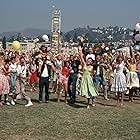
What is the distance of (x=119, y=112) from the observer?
13656 millimetres

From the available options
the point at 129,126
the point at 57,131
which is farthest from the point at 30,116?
the point at 129,126

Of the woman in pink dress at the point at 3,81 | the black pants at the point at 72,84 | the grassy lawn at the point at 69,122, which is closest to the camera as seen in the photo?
the grassy lawn at the point at 69,122

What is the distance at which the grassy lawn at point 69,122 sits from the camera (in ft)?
33.4

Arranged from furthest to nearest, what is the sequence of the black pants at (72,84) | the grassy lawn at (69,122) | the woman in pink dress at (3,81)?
the black pants at (72,84)
the woman in pink dress at (3,81)
the grassy lawn at (69,122)

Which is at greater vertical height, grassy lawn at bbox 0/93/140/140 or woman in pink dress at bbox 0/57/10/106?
woman in pink dress at bbox 0/57/10/106

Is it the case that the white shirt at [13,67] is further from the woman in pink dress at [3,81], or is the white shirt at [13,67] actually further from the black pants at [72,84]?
the black pants at [72,84]

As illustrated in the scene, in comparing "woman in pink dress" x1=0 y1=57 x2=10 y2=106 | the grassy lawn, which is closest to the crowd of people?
"woman in pink dress" x1=0 y1=57 x2=10 y2=106

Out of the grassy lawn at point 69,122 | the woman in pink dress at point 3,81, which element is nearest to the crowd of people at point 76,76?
the woman in pink dress at point 3,81

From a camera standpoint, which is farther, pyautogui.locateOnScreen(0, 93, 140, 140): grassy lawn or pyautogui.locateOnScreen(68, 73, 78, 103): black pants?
pyautogui.locateOnScreen(68, 73, 78, 103): black pants

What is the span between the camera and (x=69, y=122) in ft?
38.8

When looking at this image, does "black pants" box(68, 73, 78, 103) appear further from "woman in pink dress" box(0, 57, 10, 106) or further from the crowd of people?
"woman in pink dress" box(0, 57, 10, 106)

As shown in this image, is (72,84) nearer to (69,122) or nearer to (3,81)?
(3,81)

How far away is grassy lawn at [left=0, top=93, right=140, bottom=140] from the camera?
33.4 ft

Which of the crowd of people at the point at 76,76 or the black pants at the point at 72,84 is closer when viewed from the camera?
the crowd of people at the point at 76,76
